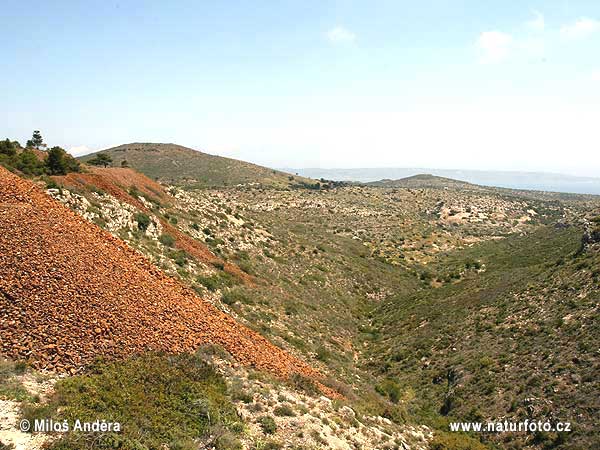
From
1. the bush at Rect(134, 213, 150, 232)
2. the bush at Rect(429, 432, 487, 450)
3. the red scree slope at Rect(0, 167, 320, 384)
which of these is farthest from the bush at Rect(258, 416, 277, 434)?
the bush at Rect(134, 213, 150, 232)

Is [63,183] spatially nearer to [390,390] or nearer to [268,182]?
[390,390]

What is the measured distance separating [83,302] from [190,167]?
117806 millimetres

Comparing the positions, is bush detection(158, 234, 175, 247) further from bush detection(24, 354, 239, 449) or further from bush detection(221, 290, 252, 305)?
bush detection(24, 354, 239, 449)

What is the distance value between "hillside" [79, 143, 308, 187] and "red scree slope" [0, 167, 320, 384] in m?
86.7

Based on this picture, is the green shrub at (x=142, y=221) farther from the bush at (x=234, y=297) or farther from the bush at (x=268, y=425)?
the bush at (x=268, y=425)

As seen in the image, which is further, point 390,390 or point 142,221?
point 142,221

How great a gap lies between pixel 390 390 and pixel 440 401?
2727mm

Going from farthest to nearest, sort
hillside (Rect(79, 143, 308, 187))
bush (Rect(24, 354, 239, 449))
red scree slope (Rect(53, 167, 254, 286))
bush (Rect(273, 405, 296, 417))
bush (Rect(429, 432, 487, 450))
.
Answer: hillside (Rect(79, 143, 308, 187)) < red scree slope (Rect(53, 167, 254, 286)) < bush (Rect(429, 432, 487, 450)) < bush (Rect(273, 405, 296, 417)) < bush (Rect(24, 354, 239, 449))

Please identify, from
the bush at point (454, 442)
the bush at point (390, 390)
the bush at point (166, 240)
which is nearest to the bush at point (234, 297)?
the bush at point (166, 240)

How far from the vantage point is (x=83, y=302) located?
1387 cm

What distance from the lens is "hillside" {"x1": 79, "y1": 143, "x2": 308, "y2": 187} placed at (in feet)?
366

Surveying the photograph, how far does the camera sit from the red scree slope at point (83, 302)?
41.0 feet

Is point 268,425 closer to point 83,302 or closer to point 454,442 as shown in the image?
point 83,302

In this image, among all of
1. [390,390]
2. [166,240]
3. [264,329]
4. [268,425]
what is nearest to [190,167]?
[166,240]
